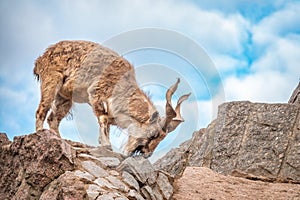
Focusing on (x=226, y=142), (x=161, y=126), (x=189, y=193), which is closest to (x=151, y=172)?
(x=189, y=193)

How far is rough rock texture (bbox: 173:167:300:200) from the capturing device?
313 inches

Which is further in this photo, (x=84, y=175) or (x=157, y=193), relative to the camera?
(x=157, y=193)

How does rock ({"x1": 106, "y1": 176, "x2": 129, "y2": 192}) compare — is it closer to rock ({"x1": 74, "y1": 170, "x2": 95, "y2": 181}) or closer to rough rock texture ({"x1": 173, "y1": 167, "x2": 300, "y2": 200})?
rock ({"x1": 74, "y1": 170, "x2": 95, "y2": 181})

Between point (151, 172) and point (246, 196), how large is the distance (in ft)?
6.36

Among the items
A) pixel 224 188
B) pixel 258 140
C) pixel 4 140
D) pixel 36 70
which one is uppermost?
pixel 36 70

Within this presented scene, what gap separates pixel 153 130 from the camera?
8820mm

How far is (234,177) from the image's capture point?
945cm

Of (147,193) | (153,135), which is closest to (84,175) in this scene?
(147,193)

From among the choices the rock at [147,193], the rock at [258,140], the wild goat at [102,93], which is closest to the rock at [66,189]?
the rock at [147,193]

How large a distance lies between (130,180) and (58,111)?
3.73m

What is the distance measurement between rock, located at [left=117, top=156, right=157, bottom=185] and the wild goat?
39.1 inches

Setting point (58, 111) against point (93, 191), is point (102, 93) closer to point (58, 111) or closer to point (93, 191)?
point (58, 111)

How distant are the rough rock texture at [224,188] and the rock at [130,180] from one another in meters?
0.98

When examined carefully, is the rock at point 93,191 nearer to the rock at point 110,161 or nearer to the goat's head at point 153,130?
the rock at point 110,161
